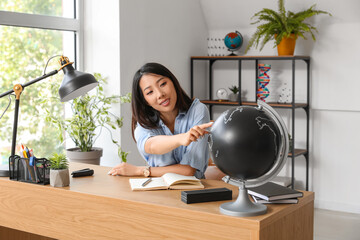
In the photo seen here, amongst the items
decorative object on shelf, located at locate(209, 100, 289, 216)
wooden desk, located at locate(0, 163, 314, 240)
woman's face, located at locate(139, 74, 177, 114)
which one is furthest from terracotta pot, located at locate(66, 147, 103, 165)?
decorative object on shelf, located at locate(209, 100, 289, 216)

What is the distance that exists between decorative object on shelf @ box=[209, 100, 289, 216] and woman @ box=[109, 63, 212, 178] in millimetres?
658

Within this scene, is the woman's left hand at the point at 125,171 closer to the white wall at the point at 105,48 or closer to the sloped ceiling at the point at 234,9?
the white wall at the point at 105,48

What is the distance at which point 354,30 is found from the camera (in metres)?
4.59

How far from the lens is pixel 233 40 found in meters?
5.06

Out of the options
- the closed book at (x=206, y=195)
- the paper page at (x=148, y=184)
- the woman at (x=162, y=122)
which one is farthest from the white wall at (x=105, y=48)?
the closed book at (x=206, y=195)

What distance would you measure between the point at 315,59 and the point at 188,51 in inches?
49.4

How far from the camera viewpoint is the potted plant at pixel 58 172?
2373mm

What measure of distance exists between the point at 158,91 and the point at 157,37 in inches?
83.7

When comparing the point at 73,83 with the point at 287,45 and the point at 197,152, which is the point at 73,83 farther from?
the point at 287,45

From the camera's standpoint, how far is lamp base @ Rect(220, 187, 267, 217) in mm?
1880

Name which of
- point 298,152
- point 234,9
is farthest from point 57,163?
point 234,9

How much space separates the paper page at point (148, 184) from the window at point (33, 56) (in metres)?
1.68

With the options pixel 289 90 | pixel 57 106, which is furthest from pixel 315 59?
pixel 57 106

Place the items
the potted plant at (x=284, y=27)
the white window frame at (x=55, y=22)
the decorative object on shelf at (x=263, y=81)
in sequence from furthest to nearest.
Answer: the decorative object on shelf at (x=263, y=81), the potted plant at (x=284, y=27), the white window frame at (x=55, y=22)
